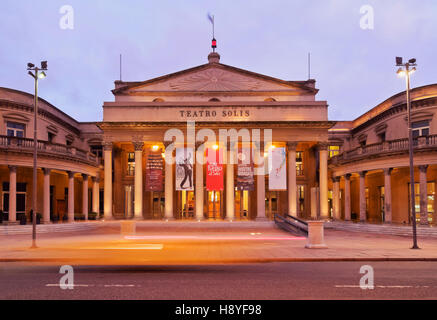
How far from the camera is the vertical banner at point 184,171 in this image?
35.1 metres

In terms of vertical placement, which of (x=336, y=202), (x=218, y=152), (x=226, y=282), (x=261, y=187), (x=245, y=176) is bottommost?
(x=226, y=282)

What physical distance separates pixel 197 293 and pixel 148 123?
29.5 metres

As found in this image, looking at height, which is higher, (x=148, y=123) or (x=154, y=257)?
(x=148, y=123)

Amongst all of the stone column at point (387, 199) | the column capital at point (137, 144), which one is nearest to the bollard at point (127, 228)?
the column capital at point (137, 144)

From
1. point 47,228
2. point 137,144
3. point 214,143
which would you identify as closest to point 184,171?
point 214,143

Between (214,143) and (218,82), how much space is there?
26.6 feet

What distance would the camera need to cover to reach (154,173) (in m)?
36.0

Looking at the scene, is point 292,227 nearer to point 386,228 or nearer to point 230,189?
point 386,228

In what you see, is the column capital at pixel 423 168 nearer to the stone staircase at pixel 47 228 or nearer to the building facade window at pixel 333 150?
the building facade window at pixel 333 150

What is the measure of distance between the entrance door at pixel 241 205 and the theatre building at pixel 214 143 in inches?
4.4

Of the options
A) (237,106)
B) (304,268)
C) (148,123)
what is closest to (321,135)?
(237,106)

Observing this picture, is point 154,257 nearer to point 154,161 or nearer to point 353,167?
point 154,161

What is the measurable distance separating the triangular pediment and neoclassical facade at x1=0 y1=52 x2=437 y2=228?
0.36ft

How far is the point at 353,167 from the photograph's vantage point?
3622cm
